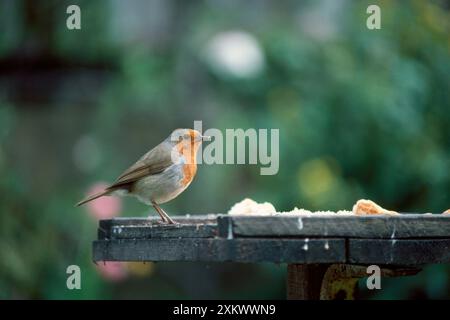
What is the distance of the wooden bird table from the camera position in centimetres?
334

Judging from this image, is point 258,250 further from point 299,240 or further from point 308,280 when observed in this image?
point 308,280

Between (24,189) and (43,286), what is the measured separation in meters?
0.96

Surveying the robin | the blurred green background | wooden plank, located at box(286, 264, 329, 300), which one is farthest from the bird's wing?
the blurred green background

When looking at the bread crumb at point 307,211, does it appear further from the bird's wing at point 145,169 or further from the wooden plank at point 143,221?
the bird's wing at point 145,169

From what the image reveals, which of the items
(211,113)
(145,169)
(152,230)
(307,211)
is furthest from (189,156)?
(211,113)

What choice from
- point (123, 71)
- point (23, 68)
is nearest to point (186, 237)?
point (123, 71)

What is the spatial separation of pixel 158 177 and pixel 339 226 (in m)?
1.37

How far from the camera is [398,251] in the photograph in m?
3.51

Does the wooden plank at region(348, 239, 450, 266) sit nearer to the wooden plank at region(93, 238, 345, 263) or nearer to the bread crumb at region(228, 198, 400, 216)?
the wooden plank at region(93, 238, 345, 263)

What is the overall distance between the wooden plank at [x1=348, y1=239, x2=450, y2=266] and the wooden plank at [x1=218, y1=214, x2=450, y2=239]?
24 mm

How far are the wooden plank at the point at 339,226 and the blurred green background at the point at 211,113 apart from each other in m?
2.70

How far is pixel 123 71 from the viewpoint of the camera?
27.2ft
